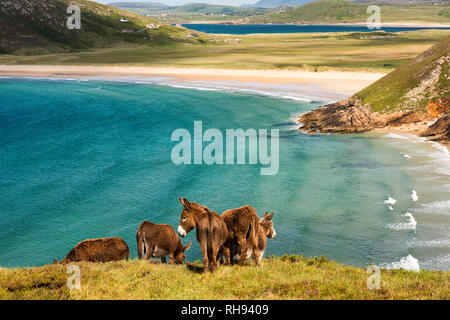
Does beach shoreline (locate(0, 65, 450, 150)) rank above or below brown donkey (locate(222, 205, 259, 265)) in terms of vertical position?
above

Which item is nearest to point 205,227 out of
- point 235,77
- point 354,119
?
point 354,119

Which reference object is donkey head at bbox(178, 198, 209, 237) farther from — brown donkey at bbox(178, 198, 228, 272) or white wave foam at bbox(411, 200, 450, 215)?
white wave foam at bbox(411, 200, 450, 215)

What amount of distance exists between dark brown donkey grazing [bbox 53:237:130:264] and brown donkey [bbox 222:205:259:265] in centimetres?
365

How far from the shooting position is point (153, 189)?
29391 mm

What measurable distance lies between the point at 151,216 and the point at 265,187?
868 centimetres

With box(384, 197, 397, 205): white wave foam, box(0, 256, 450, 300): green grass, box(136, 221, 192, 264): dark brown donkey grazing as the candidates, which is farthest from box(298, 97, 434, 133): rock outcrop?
box(0, 256, 450, 300): green grass

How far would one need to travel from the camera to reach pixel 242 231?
13.0 m

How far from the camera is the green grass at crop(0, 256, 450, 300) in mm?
10383

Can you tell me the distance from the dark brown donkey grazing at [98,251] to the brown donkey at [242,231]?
12.0ft

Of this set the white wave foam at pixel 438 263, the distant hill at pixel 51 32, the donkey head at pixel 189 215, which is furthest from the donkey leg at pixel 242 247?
the distant hill at pixel 51 32

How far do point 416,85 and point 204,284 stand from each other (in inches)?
1738
